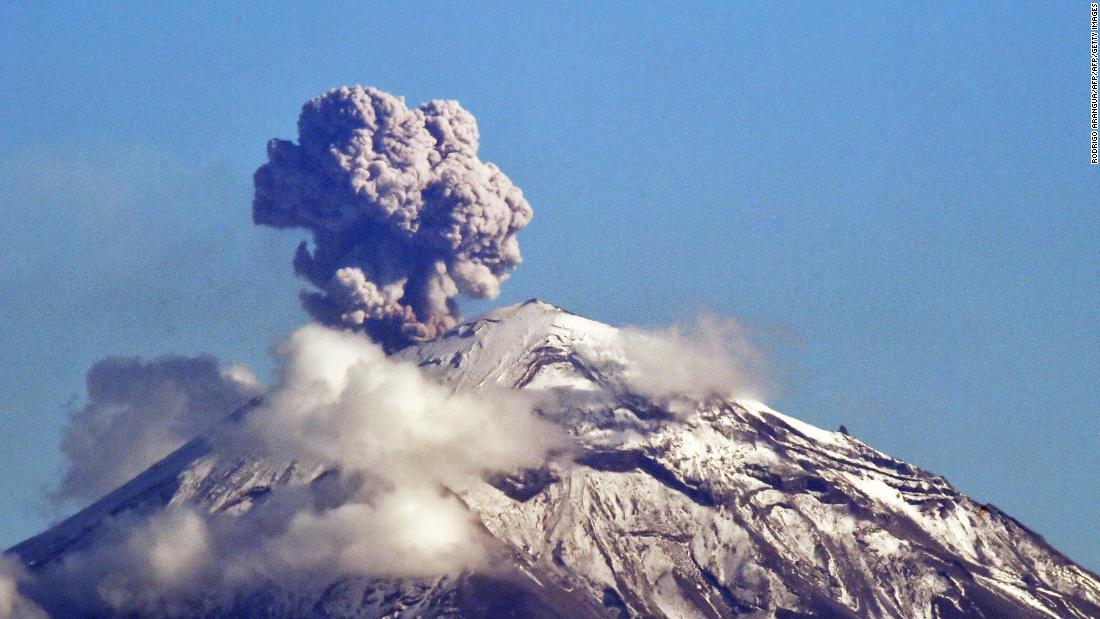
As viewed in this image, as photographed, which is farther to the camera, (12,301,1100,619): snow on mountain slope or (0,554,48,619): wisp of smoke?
(12,301,1100,619): snow on mountain slope

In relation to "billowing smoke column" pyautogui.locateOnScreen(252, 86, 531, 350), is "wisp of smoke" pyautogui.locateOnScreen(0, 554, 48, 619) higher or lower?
lower

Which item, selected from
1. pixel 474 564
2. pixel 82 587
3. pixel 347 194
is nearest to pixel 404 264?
pixel 347 194

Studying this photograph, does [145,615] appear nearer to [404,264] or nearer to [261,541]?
[261,541]

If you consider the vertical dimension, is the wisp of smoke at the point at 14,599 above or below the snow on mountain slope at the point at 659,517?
below

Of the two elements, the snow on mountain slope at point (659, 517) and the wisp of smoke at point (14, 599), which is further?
the snow on mountain slope at point (659, 517)

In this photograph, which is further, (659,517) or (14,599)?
(659,517)

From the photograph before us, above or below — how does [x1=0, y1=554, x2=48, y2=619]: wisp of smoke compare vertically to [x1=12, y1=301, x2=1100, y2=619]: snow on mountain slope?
below

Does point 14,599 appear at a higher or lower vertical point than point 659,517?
lower

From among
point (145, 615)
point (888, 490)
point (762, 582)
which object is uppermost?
point (888, 490)
